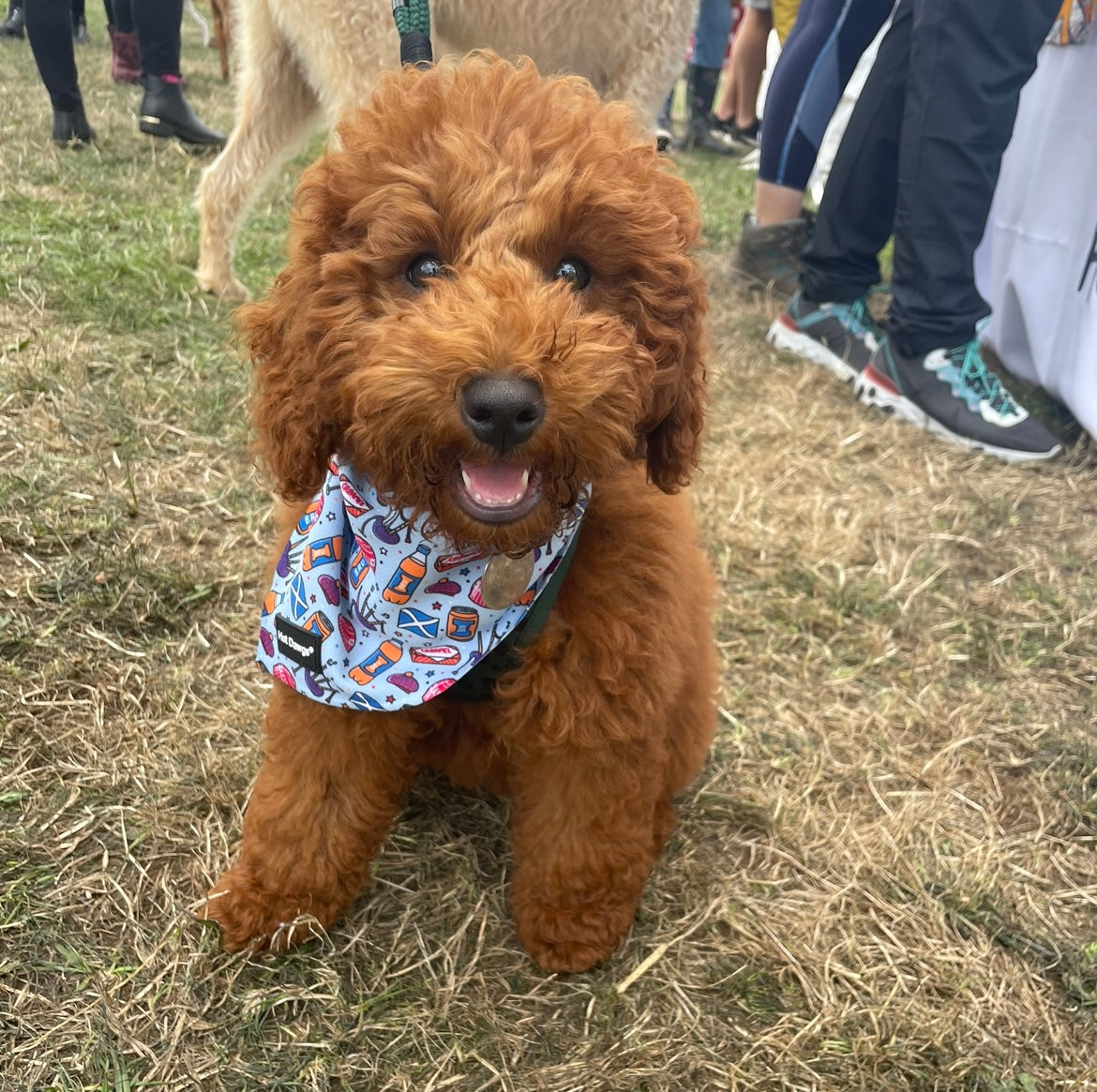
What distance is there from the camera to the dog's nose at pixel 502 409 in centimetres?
114

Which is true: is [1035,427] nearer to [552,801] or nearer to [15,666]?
[552,801]

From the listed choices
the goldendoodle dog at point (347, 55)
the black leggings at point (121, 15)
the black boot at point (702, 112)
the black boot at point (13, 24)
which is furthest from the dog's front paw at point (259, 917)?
the black boot at point (13, 24)

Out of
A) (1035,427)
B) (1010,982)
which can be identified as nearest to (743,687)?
(1010,982)

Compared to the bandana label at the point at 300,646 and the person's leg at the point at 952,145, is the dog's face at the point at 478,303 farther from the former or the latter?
the person's leg at the point at 952,145

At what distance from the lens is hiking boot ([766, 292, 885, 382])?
391cm

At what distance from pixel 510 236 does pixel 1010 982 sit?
1.53 meters

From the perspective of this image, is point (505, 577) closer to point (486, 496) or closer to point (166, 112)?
point (486, 496)

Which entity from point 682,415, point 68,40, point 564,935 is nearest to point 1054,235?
point 682,415

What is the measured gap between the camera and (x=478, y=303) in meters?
1.21

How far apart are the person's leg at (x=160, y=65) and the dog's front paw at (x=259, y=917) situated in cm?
464

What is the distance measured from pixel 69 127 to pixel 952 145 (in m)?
Result: 4.13

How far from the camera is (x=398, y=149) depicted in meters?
1.29

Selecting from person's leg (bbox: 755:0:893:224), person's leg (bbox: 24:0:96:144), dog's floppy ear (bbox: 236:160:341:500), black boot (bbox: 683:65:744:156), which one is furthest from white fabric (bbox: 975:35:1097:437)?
black boot (bbox: 683:65:744:156)

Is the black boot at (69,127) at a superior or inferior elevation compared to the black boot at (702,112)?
superior
